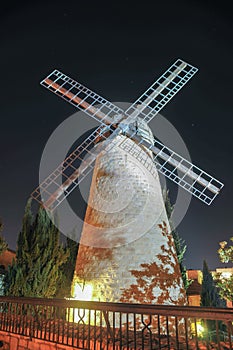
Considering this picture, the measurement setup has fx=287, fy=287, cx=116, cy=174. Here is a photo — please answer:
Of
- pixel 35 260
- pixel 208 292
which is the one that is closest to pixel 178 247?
pixel 208 292

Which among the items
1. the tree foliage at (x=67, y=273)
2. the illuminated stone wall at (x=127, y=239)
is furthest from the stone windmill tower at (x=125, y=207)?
the tree foliage at (x=67, y=273)

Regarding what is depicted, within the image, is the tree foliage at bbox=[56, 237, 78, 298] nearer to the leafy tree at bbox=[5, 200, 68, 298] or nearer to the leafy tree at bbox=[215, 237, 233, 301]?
the leafy tree at bbox=[5, 200, 68, 298]

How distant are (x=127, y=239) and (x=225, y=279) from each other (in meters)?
5.29

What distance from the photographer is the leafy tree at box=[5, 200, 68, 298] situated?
8.03 metres

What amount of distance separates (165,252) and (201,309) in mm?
4767

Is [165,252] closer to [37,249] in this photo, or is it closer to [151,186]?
[151,186]

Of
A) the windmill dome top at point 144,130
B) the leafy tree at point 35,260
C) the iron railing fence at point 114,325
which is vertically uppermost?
the windmill dome top at point 144,130

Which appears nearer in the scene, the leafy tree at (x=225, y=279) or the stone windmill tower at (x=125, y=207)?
the stone windmill tower at (x=125, y=207)

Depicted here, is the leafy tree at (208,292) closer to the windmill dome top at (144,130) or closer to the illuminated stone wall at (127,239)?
the illuminated stone wall at (127,239)

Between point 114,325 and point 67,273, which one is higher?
point 67,273

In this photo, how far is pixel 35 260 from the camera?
8.37 meters

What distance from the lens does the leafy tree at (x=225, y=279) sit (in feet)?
34.2

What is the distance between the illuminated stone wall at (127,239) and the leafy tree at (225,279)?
138 inches

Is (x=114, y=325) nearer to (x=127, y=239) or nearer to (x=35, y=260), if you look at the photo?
(x=127, y=239)
